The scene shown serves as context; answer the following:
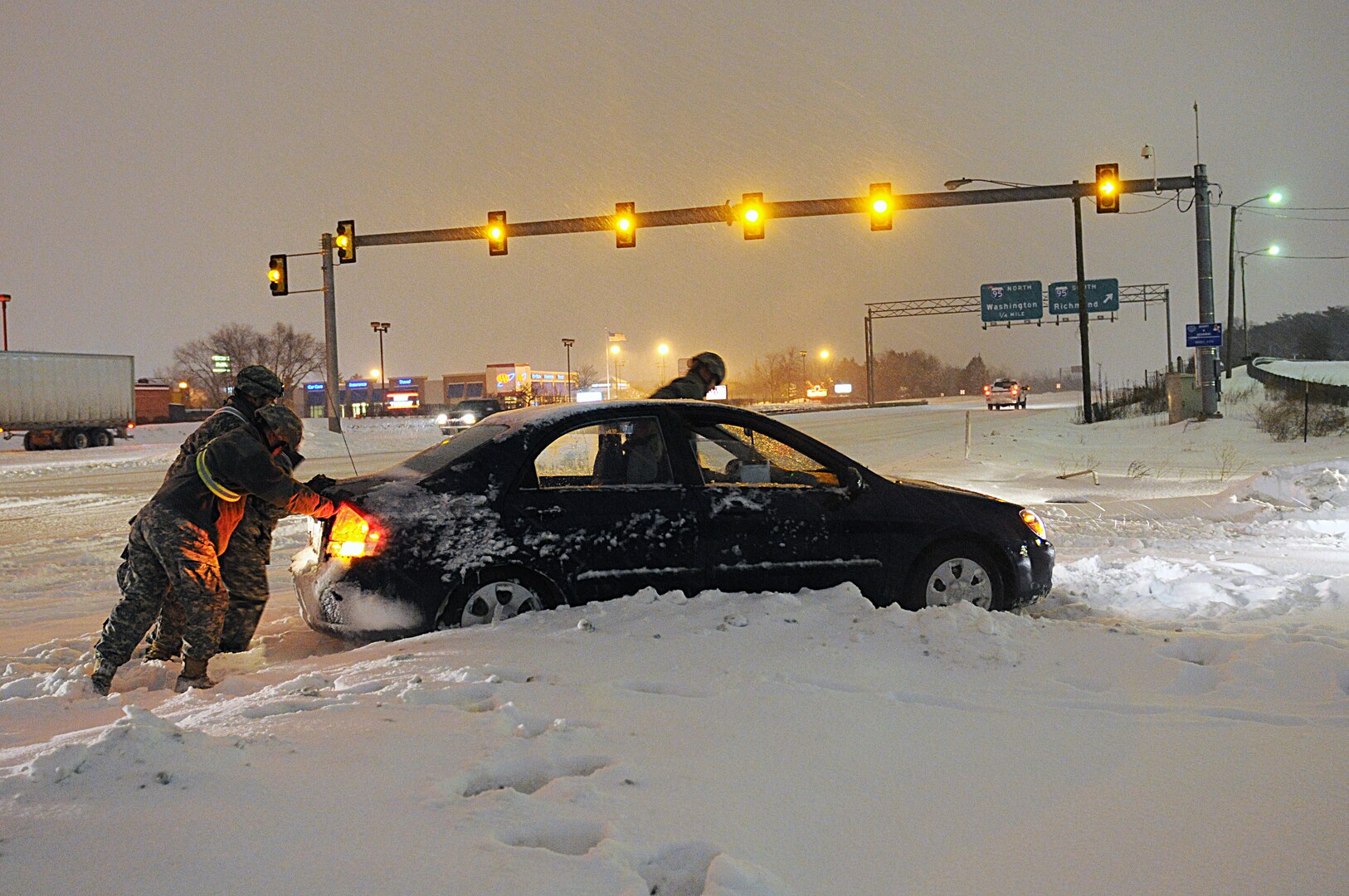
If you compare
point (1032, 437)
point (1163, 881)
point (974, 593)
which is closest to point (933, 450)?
point (1032, 437)

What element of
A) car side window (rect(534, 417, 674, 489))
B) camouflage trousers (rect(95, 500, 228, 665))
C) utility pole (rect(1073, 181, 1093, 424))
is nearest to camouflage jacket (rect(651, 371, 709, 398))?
car side window (rect(534, 417, 674, 489))

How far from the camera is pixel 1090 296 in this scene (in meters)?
61.8

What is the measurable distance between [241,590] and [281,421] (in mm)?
1076

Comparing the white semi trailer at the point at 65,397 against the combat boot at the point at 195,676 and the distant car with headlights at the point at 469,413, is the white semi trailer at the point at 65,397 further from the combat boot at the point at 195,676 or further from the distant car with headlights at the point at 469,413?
the combat boot at the point at 195,676

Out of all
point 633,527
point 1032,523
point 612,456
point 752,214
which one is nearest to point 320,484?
point 612,456

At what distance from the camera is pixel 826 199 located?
23078 mm

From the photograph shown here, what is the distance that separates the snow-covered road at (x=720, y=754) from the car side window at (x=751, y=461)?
77 cm

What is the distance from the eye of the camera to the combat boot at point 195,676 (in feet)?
16.1

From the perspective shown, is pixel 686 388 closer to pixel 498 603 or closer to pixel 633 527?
pixel 633 527

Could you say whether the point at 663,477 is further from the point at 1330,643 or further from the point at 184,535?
the point at 1330,643

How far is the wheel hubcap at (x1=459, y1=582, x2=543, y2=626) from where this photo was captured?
5281mm

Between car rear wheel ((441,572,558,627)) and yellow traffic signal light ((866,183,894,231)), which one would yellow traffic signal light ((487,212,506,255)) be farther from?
car rear wheel ((441,572,558,627))

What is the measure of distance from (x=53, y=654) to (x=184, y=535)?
149 centimetres

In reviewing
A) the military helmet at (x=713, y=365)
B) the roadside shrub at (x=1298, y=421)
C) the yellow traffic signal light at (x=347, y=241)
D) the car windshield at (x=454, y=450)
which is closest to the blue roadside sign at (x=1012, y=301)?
the roadside shrub at (x=1298, y=421)
